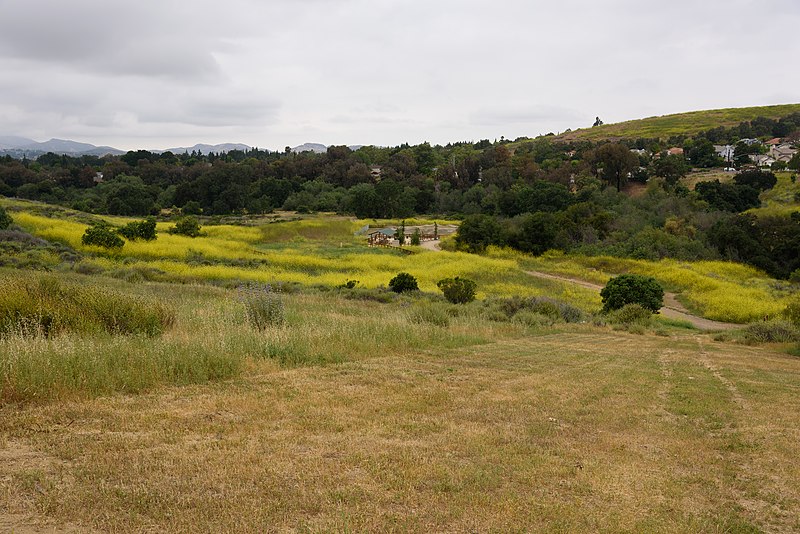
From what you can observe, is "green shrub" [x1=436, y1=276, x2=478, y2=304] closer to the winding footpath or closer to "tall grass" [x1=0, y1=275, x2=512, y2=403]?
"tall grass" [x1=0, y1=275, x2=512, y2=403]

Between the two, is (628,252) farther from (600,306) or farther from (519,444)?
(519,444)

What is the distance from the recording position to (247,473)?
4273 mm

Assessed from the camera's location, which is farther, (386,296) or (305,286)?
(305,286)

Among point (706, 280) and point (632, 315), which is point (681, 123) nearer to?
point (706, 280)

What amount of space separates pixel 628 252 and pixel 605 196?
20884 millimetres

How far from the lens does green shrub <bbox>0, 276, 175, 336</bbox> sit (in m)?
8.97

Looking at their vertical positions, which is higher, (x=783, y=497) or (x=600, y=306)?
(x=783, y=497)

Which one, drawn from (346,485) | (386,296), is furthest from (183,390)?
(386,296)

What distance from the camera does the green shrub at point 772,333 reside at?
18.3m

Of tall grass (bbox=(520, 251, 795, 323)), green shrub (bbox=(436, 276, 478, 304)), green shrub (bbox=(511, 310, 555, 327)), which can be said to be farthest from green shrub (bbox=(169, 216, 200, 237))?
green shrub (bbox=(511, 310, 555, 327))

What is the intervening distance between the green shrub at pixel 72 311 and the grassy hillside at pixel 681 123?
125426 mm

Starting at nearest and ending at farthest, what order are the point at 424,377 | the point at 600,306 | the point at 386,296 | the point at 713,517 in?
the point at 713,517 < the point at 424,377 < the point at 386,296 < the point at 600,306

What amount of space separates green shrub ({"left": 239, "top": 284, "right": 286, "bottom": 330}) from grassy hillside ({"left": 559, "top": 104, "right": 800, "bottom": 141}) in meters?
123

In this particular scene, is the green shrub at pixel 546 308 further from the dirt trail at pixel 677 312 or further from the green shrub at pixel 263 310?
the green shrub at pixel 263 310
